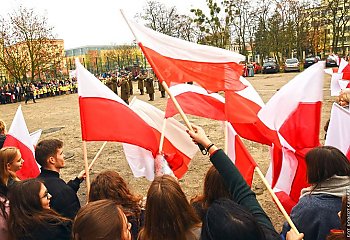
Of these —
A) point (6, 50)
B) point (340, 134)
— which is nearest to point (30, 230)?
point (340, 134)

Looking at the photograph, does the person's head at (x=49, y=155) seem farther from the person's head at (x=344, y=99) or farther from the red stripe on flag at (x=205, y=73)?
the person's head at (x=344, y=99)

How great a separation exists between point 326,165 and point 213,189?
2.32 feet

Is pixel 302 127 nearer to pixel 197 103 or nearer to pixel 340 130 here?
pixel 340 130

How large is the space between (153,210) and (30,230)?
90 cm

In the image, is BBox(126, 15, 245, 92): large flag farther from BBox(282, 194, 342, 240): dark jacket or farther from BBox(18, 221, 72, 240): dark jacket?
BBox(18, 221, 72, 240): dark jacket

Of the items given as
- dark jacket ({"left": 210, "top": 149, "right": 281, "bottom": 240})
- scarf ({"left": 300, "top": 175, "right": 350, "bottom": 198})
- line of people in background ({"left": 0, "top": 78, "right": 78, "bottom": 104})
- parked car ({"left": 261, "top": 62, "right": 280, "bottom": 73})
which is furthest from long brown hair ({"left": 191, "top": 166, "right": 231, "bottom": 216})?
parked car ({"left": 261, "top": 62, "right": 280, "bottom": 73})

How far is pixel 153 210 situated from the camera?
1.91 metres

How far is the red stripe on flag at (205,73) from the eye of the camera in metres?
3.39

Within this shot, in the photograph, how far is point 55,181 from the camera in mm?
3047

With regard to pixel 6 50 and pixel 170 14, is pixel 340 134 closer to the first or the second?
pixel 6 50

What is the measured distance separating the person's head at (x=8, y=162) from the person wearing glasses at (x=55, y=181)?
0.68 ft

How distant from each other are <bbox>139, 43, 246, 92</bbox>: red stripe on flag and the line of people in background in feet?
77.4

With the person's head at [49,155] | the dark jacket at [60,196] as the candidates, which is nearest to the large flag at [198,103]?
the person's head at [49,155]

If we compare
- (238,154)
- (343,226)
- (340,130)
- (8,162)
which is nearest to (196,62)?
(238,154)
